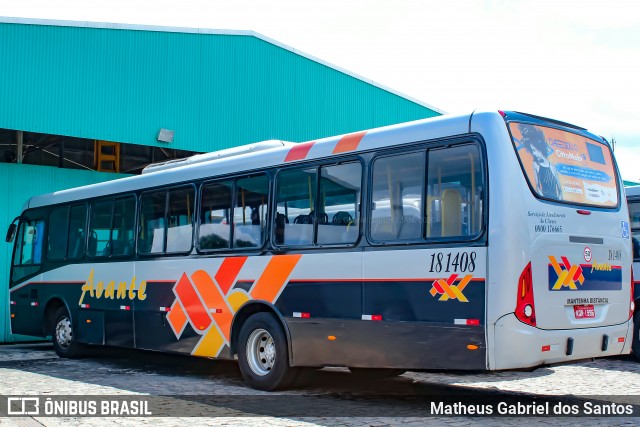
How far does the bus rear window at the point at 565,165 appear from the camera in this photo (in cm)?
782

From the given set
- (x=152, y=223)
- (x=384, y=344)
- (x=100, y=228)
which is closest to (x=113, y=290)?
(x=100, y=228)

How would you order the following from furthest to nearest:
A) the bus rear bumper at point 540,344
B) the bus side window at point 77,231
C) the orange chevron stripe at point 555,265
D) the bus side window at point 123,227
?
the bus side window at point 77,231 → the bus side window at point 123,227 → the orange chevron stripe at point 555,265 → the bus rear bumper at point 540,344

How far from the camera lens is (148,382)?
10.7 meters

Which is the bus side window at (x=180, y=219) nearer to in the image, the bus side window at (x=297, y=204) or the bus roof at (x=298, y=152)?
the bus roof at (x=298, y=152)

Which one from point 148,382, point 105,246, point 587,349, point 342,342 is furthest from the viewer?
point 105,246

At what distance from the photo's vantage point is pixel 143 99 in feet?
62.2

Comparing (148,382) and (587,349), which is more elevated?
(587,349)

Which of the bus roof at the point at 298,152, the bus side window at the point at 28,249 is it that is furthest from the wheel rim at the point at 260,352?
the bus side window at the point at 28,249

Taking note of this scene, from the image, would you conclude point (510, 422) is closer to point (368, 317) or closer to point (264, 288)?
point (368, 317)

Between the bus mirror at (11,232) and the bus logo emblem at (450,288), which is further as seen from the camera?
the bus mirror at (11,232)

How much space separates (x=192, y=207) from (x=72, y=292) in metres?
3.98

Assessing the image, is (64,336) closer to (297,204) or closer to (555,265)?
(297,204)

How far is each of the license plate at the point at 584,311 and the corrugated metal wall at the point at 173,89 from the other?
1309 centimetres

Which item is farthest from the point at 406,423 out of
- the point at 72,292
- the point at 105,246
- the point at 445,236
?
the point at 72,292
